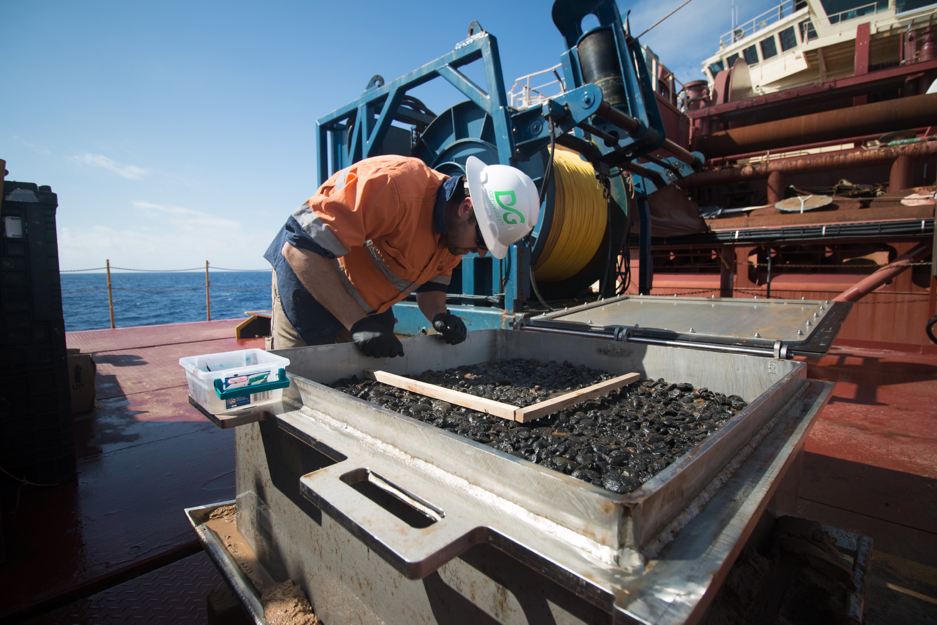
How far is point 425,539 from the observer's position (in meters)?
0.73

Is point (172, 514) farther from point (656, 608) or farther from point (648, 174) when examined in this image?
point (648, 174)

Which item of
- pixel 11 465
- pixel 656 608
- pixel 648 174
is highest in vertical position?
pixel 648 174

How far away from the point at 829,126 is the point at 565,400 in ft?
32.6

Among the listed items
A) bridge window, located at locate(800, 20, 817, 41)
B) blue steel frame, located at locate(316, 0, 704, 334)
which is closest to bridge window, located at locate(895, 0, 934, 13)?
bridge window, located at locate(800, 20, 817, 41)

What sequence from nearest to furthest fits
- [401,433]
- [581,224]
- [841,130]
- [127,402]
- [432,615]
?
[432,615]
[401,433]
[127,402]
[581,224]
[841,130]

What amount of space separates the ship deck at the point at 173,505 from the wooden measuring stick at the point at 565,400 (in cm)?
119

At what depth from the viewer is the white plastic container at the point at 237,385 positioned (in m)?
1.33

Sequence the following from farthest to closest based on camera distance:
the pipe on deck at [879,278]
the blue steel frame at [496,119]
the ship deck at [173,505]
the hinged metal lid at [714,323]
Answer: the pipe on deck at [879,278] < the blue steel frame at [496,119] < the hinged metal lid at [714,323] < the ship deck at [173,505]

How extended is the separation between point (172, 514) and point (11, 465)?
1.00 meters

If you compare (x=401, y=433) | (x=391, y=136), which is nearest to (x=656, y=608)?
(x=401, y=433)

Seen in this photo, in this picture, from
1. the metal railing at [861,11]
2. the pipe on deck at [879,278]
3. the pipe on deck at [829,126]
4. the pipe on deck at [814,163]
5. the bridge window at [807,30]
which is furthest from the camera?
the bridge window at [807,30]

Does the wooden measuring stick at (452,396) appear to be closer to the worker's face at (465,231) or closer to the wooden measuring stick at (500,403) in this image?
the wooden measuring stick at (500,403)

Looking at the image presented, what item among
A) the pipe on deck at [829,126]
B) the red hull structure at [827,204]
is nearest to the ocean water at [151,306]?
the red hull structure at [827,204]

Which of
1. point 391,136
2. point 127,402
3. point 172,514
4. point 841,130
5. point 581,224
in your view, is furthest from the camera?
point 841,130
